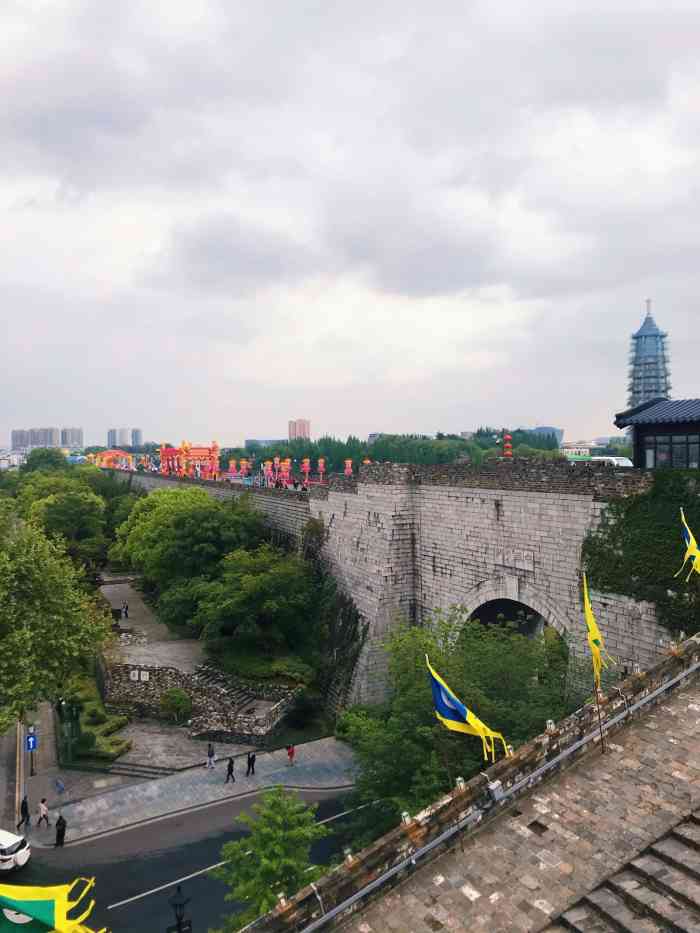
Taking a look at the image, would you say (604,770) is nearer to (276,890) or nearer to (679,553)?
(276,890)

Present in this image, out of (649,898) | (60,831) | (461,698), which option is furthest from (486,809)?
(60,831)

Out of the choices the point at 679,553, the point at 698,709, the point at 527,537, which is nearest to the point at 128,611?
the point at 527,537

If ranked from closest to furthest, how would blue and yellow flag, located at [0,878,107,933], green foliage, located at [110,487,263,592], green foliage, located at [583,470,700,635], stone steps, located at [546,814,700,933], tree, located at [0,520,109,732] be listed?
1. stone steps, located at [546,814,700,933]
2. blue and yellow flag, located at [0,878,107,933]
3. green foliage, located at [583,470,700,635]
4. tree, located at [0,520,109,732]
5. green foliage, located at [110,487,263,592]

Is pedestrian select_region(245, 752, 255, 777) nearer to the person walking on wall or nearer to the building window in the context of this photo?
the person walking on wall

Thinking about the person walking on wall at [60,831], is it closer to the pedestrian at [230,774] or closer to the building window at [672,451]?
the pedestrian at [230,774]

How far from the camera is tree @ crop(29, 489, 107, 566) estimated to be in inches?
1822

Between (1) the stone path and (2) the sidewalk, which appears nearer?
(1) the stone path

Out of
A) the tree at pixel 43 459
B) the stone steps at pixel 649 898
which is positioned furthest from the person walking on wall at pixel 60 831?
the tree at pixel 43 459

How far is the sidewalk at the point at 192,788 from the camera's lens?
58.0 feet

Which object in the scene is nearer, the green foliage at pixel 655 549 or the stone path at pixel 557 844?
the stone path at pixel 557 844

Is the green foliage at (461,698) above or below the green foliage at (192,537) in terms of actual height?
below

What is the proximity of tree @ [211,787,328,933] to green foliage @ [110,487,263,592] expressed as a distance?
64.5 ft

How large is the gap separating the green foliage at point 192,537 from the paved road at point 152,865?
1426 centimetres

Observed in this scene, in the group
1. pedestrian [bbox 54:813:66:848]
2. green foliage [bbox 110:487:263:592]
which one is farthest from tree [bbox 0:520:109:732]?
green foliage [bbox 110:487:263:592]
